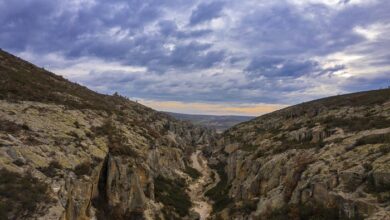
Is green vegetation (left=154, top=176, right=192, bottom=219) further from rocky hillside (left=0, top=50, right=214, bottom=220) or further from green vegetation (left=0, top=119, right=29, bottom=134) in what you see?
green vegetation (left=0, top=119, right=29, bottom=134)

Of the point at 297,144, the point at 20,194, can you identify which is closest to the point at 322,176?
the point at 297,144

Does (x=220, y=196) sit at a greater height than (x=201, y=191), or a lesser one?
greater

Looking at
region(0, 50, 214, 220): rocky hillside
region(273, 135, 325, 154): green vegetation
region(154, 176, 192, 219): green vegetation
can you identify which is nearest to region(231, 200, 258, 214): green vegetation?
region(0, 50, 214, 220): rocky hillside

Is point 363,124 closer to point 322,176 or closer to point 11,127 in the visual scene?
point 322,176

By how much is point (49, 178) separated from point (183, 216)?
61.5ft

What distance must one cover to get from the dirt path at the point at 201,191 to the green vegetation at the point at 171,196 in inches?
59.2

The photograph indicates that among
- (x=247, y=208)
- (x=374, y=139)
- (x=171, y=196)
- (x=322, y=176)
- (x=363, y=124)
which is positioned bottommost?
(x=171, y=196)

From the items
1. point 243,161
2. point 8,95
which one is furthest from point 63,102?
point 243,161

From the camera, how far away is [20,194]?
2484cm

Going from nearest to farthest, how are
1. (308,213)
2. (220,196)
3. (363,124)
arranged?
(308,213) < (363,124) < (220,196)

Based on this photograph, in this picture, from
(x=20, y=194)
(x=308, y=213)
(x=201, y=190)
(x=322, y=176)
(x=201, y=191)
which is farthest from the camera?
(x=201, y=190)

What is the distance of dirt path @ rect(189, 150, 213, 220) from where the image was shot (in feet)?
152

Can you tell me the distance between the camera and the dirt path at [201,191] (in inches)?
1827

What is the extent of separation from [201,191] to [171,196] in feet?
41.7
